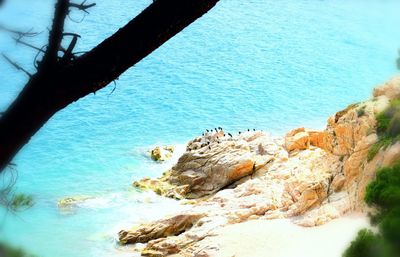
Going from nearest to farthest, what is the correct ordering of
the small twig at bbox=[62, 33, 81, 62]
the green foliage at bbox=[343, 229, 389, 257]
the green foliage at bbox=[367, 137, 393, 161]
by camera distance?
1. the small twig at bbox=[62, 33, 81, 62]
2. the green foliage at bbox=[343, 229, 389, 257]
3. the green foliage at bbox=[367, 137, 393, 161]

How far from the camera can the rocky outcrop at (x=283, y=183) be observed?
12.2m

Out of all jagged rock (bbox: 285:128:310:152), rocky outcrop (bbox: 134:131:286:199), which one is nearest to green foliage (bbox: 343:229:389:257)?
rocky outcrop (bbox: 134:131:286:199)

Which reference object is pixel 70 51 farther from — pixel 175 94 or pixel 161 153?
pixel 175 94

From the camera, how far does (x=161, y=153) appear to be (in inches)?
786

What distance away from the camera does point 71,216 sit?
16297mm

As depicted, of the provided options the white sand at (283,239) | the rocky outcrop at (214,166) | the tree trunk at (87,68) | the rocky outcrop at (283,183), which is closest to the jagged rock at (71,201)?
the rocky outcrop at (214,166)

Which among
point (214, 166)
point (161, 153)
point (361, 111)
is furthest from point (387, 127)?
point (161, 153)

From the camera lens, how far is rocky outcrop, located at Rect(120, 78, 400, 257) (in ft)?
40.0

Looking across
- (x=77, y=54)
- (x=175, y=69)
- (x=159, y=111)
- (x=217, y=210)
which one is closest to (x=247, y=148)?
(x=217, y=210)

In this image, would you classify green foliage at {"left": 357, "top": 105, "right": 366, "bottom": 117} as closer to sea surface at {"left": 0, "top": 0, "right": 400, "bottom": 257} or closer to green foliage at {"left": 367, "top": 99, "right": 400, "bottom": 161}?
green foliage at {"left": 367, "top": 99, "right": 400, "bottom": 161}

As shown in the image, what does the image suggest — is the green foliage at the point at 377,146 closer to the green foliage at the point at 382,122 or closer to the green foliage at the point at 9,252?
the green foliage at the point at 382,122

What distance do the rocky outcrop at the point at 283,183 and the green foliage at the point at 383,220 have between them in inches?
48.7

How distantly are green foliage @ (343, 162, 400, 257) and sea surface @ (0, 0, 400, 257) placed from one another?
6324 mm

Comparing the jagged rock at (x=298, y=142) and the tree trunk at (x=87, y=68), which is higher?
the tree trunk at (x=87, y=68)
